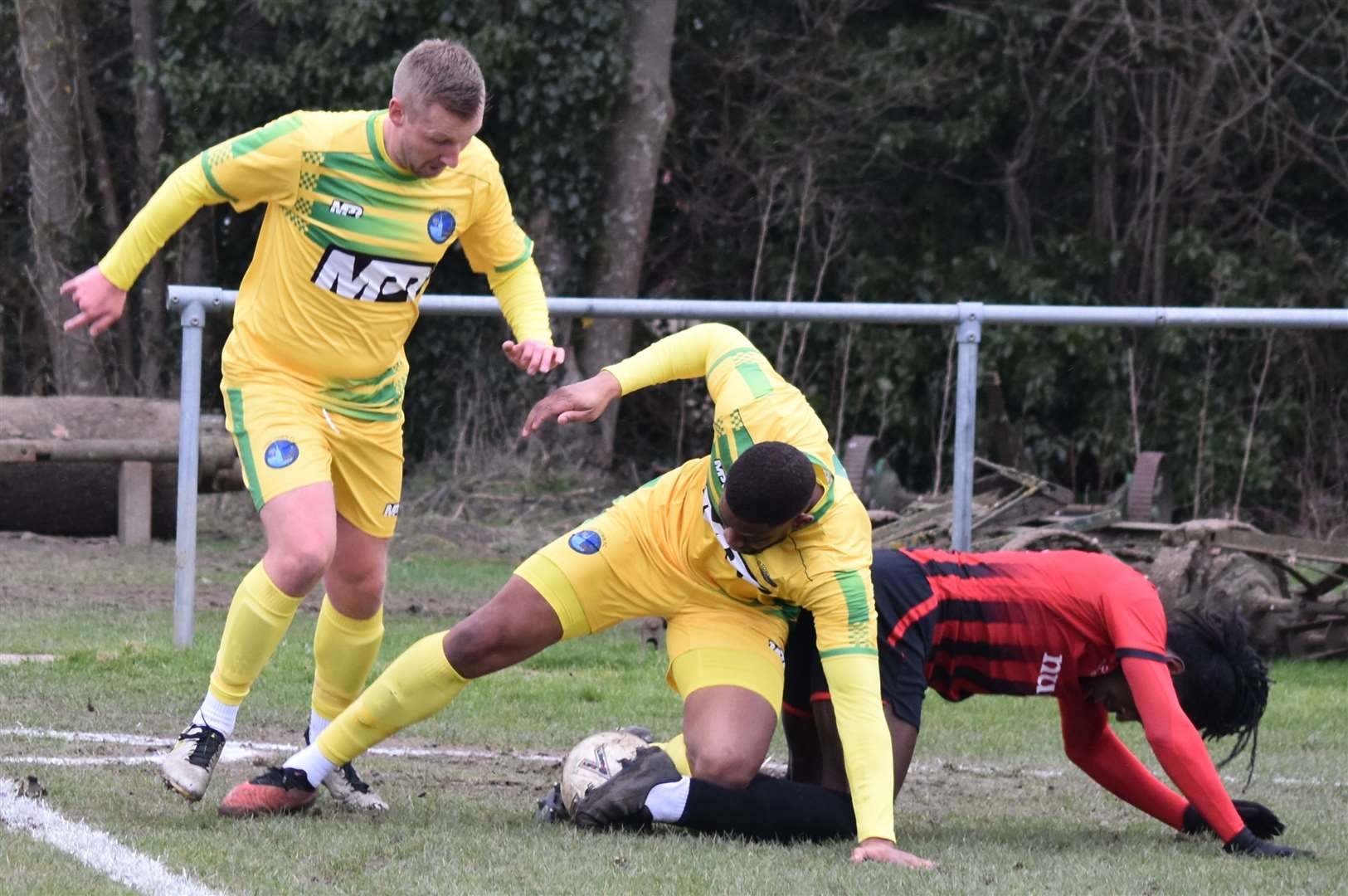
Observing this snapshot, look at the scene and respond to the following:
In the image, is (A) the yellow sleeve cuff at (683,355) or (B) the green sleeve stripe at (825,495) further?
(A) the yellow sleeve cuff at (683,355)

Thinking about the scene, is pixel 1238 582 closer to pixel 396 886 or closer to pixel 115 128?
pixel 396 886

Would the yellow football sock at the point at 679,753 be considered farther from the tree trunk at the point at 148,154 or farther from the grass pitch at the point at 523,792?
the tree trunk at the point at 148,154

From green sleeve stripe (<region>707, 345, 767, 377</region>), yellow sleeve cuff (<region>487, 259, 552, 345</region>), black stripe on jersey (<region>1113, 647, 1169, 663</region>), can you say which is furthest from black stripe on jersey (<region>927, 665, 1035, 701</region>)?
yellow sleeve cuff (<region>487, 259, 552, 345</region>)

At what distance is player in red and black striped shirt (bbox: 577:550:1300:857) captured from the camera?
4.71 metres

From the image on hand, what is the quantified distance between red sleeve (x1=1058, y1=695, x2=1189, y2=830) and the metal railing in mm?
2233

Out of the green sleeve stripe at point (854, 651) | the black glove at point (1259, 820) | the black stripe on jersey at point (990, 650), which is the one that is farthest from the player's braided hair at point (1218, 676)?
the green sleeve stripe at point (854, 651)

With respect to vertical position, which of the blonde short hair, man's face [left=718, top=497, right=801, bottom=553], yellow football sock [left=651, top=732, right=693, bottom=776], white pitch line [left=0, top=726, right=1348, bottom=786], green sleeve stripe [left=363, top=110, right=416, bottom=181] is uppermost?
Answer: the blonde short hair

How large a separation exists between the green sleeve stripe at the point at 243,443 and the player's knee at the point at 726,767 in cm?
145

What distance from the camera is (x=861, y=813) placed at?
4.42m

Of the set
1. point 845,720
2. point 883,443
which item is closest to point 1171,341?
point 883,443

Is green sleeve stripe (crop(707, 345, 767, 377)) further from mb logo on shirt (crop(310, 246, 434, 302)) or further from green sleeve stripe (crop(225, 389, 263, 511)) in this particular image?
green sleeve stripe (crop(225, 389, 263, 511))

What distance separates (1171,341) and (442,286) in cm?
728

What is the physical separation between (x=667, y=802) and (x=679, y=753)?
0.26 m

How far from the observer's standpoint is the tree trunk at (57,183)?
17969 millimetres
